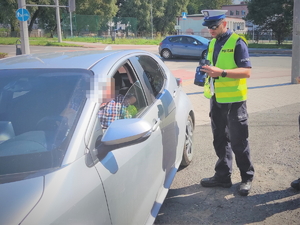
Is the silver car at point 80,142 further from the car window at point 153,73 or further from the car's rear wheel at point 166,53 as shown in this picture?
the car's rear wheel at point 166,53

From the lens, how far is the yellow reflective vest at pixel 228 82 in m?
3.43

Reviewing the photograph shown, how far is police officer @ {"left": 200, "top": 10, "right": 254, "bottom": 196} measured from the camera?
3398 millimetres

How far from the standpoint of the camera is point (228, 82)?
3.55 meters

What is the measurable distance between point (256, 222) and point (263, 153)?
6.44 ft

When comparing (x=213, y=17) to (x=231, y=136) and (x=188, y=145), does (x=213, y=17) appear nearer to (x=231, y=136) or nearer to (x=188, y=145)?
(x=231, y=136)

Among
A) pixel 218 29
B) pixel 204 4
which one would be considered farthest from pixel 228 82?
pixel 204 4

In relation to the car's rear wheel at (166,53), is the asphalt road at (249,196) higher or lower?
lower

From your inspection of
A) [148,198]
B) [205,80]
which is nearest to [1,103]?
[148,198]

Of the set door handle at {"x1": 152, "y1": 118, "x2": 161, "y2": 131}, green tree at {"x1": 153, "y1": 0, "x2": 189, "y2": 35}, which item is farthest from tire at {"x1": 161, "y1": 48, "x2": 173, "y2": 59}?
green tree at {"x1": 153, "y1": 0, "x2": 189, "y2": 35}

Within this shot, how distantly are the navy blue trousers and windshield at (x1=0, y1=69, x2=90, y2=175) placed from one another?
67.2 inches

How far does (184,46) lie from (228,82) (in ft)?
58.5

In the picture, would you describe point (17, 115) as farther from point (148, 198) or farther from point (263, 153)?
point (263, 153)

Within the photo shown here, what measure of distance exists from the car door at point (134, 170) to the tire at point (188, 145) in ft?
4.20

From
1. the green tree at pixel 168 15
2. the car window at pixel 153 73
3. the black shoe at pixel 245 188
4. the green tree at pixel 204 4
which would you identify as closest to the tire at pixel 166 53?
the car window at pixel 153 73
